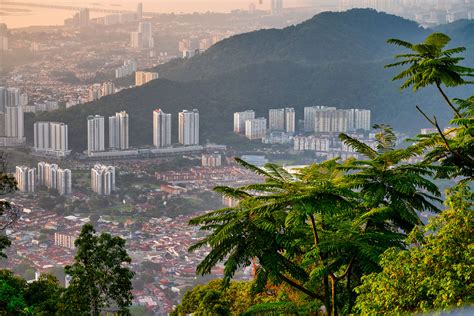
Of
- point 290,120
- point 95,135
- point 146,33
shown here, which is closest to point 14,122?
point 95,135

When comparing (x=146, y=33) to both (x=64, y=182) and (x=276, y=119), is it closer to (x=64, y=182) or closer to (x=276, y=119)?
(x=276, y=119)

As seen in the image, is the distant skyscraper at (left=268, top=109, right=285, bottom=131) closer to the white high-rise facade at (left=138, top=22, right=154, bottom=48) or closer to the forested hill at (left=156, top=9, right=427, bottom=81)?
the forested hill at (left=156, top=9, right=427, bottom=81)

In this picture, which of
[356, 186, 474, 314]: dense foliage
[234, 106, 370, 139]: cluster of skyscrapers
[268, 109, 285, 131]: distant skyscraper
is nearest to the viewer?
[356, 186, 474, 314]: dense foliage

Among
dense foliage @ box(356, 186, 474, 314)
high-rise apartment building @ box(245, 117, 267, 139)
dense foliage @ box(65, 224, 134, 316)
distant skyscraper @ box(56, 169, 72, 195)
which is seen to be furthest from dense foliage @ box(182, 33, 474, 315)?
high-rise apartment building @ box(245, 117, 267, 139)

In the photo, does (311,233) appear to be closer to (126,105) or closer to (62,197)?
(62,197)

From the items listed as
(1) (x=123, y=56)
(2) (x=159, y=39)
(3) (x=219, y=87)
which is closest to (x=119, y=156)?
(3) (x=219, y=87)

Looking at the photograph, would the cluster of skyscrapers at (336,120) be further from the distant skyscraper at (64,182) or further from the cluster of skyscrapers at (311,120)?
the distant skyscraper at (64,182)

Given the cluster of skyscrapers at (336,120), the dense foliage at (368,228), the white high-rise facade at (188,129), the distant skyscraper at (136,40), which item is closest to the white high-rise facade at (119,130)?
the white high-rise facade at (188,129)
